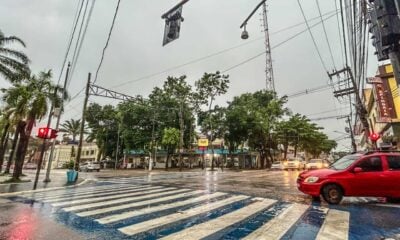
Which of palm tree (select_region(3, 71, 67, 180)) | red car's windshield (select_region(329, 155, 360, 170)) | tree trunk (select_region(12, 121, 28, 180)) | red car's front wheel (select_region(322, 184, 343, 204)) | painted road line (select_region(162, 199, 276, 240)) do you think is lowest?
painted road line (select_region(162, 199, 276, 240))

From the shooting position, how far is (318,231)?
537 cm

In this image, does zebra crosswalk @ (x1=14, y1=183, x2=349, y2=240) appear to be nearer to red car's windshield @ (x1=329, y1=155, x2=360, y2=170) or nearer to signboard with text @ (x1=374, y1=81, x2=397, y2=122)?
red car's windshield @ (x1=329, y1=155, x2=360, y2=170)

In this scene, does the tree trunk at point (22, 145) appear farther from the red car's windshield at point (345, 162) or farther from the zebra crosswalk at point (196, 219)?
the red car's windshield at point (345, 162)

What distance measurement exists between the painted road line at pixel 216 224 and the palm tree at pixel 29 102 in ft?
56.3

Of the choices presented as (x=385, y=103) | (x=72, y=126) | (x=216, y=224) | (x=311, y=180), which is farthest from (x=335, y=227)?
(x=72, y=126)

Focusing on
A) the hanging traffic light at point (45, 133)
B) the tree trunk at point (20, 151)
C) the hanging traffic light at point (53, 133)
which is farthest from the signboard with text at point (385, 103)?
the tree trunk at point (20, 151)

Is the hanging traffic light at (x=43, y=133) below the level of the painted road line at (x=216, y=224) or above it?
above

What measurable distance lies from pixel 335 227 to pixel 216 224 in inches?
96.2

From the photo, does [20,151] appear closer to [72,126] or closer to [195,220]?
[195,220]

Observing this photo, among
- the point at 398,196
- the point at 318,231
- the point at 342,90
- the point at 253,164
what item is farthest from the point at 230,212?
the point at 253,164

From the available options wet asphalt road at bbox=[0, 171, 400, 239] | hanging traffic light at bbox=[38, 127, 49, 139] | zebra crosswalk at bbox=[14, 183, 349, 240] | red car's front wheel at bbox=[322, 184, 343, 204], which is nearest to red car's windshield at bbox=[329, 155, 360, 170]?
red car's front wheel at bbox=[322, 184, 343, 204]

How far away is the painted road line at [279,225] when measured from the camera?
509cm

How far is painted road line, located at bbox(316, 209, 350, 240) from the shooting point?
5.01 meters

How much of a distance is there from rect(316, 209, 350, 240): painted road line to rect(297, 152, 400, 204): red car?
64.4 inches
